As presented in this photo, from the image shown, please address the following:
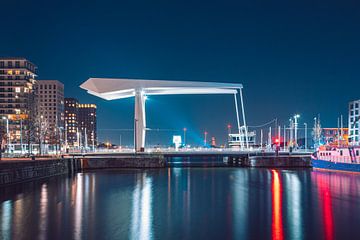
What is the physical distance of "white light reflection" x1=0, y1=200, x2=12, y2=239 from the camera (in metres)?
18.1

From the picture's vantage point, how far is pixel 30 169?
4028cm

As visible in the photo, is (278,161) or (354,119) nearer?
(278,161)

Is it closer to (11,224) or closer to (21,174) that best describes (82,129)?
(21,174)

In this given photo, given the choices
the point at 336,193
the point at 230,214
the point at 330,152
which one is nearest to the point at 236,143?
the point at 330,152

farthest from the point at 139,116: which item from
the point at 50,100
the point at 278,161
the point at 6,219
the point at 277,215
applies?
the point at 50,100

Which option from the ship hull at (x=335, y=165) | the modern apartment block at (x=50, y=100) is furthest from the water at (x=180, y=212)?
the modern apartment block at (x=50, y=100)

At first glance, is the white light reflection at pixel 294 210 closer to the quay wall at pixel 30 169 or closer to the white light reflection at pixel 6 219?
the white light reflection at pixel 6 219

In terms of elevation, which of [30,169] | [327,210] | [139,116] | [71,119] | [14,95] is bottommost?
[327,210]

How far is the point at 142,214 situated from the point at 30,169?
69.0ft

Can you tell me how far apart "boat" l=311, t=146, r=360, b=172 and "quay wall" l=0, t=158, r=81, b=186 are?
33893mm

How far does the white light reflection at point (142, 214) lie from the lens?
18256 mm

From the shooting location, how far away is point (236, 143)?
102 metres

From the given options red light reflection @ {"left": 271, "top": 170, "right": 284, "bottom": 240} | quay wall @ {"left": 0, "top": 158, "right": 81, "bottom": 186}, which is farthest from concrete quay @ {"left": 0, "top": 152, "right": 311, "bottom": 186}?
red light reflection @ {"left": 271, "top": 170, "right": 284, "bottom": 240}

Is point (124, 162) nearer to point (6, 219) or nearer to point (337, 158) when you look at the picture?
point (337, 158)
